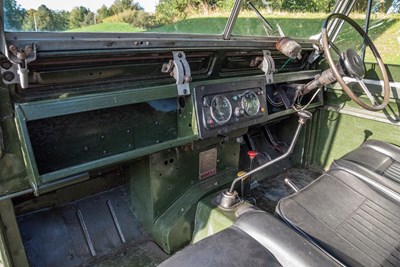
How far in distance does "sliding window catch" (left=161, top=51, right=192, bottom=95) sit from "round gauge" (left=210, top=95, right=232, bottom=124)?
0.22m

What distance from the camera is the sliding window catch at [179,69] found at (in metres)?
1.51

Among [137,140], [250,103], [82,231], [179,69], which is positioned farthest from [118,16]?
[82,231]

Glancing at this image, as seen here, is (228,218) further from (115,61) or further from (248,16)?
(248,16)

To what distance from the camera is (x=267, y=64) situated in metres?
2.02

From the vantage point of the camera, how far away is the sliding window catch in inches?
59.3


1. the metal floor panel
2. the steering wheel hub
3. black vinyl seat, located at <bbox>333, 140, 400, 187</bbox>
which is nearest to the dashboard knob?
black vinyl seat, located at <bbox>333, 140, 400, 187</bbox>

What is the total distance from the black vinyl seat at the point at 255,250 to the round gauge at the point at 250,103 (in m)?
0.84

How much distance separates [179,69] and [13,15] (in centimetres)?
72

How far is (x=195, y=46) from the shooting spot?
1.58m

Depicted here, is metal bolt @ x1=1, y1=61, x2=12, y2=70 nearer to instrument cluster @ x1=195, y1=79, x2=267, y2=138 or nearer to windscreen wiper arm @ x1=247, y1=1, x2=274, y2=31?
instrument cluster @ x1=195, y1=79, x2=267, y2=138

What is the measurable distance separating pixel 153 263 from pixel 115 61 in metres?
1.20

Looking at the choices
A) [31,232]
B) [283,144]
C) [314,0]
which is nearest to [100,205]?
[31,232]

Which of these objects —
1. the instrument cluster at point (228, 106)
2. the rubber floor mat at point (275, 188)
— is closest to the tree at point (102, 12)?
the instrument cluster at point (228, 106)

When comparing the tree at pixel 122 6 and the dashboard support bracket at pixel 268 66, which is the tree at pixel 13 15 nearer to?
the tree at pixel 122 6
